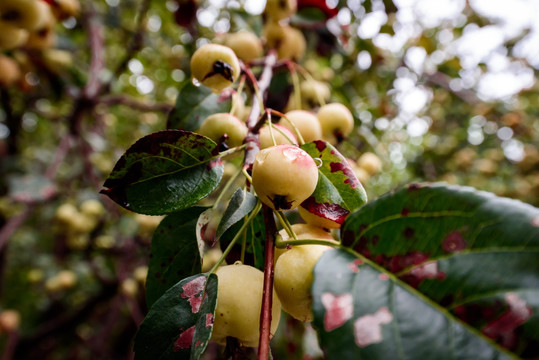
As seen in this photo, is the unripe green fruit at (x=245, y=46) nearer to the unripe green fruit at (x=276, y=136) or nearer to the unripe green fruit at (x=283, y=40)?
the unripe green fruit at (x=283, y=40)

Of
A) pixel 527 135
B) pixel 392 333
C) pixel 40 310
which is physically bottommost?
pixel 40 310

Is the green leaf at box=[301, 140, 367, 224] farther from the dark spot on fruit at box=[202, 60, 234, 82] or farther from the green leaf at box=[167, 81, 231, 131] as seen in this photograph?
the green leaf at box=[167, 81, 231, 131]

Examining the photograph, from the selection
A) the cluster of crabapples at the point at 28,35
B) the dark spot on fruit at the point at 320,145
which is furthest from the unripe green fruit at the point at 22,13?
the dark spot on fruit at the point at 320,145

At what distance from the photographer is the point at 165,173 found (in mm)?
529

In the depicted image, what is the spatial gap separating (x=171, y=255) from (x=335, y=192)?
0.27m

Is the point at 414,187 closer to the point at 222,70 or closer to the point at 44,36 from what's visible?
the point at 222,70

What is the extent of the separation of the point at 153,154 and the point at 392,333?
36 cm

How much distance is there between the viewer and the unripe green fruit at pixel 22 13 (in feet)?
4.31

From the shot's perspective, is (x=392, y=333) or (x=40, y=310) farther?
(x=40, y=310)

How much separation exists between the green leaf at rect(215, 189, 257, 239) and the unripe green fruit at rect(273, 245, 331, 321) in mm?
70

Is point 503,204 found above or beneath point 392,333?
above

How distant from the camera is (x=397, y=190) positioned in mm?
413

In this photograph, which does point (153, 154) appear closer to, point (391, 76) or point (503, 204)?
point (503, 204)

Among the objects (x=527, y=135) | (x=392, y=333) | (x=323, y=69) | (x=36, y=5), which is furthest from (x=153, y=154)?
(x=527, y=135)
